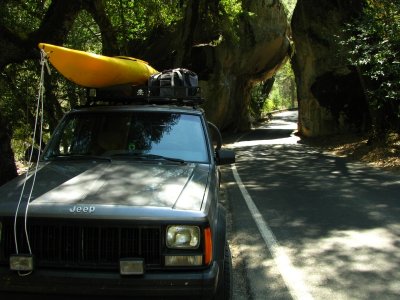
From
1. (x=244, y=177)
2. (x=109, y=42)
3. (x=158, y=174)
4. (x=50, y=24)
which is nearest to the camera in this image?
(x=158, y=174)

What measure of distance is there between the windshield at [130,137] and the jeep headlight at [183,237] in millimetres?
1487

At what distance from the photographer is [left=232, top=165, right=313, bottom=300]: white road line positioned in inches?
204

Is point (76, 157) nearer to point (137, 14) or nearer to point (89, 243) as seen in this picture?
point (89, 243)

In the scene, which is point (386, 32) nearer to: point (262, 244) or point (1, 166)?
point (262, 244)

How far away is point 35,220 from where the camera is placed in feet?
11.9

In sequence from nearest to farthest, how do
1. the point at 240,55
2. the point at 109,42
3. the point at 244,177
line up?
the point at 244,177, the point at 109,42, the point at 240,55

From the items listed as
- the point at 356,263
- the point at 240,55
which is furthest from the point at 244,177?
the point at 240,55

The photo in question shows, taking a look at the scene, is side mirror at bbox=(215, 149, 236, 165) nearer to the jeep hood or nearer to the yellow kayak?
the jeep hood

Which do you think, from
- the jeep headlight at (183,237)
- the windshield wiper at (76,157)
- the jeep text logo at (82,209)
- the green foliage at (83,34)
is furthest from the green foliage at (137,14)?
the jeep headlight at (183,237)

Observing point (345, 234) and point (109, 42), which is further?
point (109, 42)

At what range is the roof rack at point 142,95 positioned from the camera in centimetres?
624

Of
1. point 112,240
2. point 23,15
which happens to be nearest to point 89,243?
point 112,240

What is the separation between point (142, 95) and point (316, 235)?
10.6 feet

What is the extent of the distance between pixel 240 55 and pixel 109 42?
20655mm
